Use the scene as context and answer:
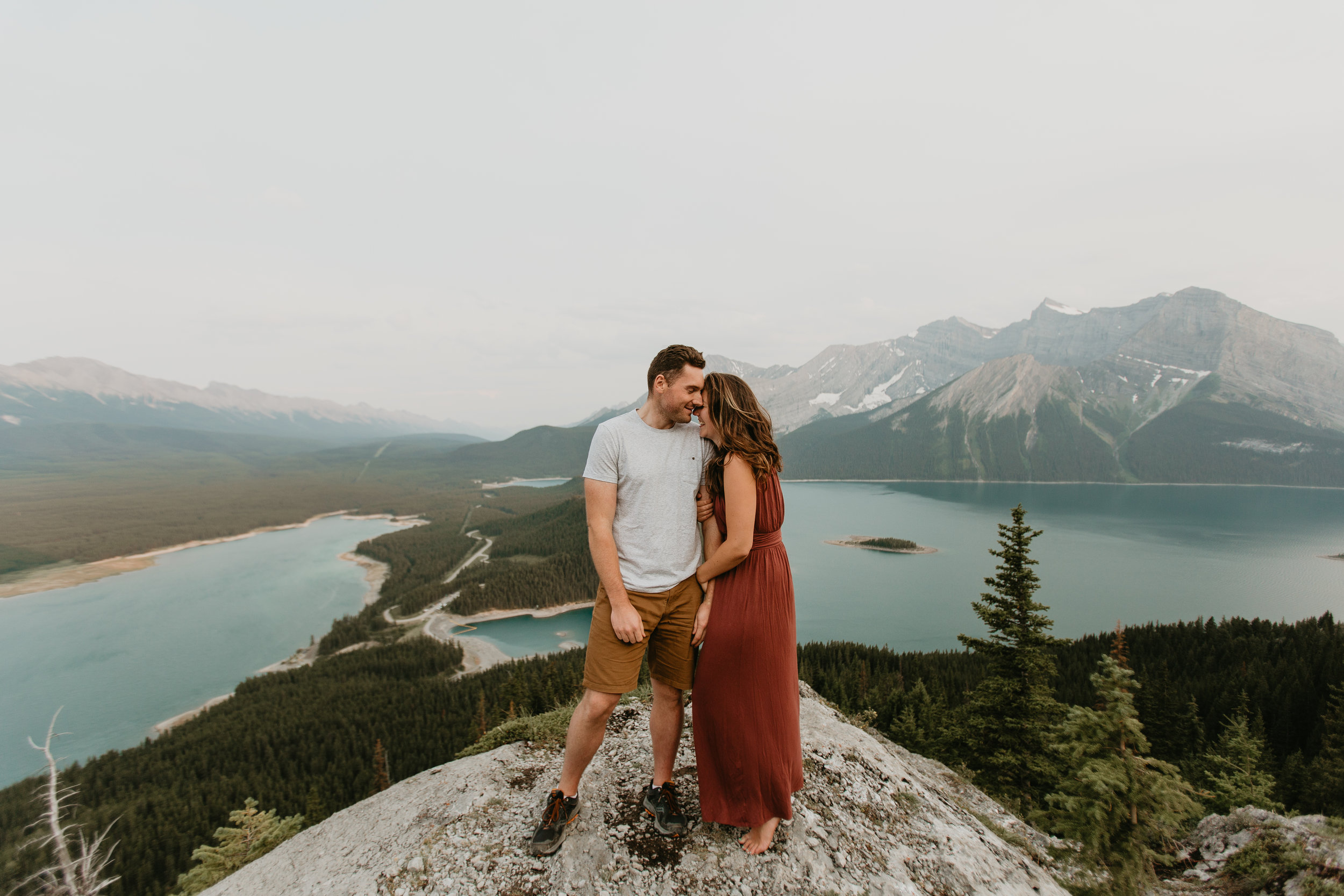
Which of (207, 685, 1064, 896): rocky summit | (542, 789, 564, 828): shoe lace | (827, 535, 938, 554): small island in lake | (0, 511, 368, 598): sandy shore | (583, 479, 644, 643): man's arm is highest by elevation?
(583, 479, 644, 643): man's arm

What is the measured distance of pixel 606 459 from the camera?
3.76 metres

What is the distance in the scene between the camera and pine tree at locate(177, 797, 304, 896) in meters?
6.97

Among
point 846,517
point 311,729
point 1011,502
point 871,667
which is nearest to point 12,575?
point 311,729

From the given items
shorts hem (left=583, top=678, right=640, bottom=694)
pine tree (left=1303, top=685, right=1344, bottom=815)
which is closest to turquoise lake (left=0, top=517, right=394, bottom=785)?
shorts hem (left=583, top=678, right=640, bottom=694)

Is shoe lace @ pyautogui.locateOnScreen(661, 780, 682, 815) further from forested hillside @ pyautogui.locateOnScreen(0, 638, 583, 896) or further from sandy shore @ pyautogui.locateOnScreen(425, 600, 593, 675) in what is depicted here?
sandy shore @ pyautogui.locateOnScreen(425, 600, 593, 675)

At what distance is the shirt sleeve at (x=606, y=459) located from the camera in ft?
12.3

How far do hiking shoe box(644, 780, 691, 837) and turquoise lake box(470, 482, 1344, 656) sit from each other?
65.2 m

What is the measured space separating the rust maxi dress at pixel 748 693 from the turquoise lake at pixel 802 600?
2638 inches

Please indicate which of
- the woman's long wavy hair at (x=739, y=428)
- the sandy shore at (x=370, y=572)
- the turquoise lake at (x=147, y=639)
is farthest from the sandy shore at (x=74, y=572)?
the woman's long wavy hair at (x=739, y=428)

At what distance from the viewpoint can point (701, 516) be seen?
13.2ft

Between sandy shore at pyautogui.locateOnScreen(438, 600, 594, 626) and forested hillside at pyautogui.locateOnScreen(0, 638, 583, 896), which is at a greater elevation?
forested hillside at pyautogui.locateOnScreen(0, 638, 583, 896)

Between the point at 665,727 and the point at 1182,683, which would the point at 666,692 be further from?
the point at 1182,683

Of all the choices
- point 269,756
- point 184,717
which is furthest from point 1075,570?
point 184,717

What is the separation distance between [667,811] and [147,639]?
11387cm
